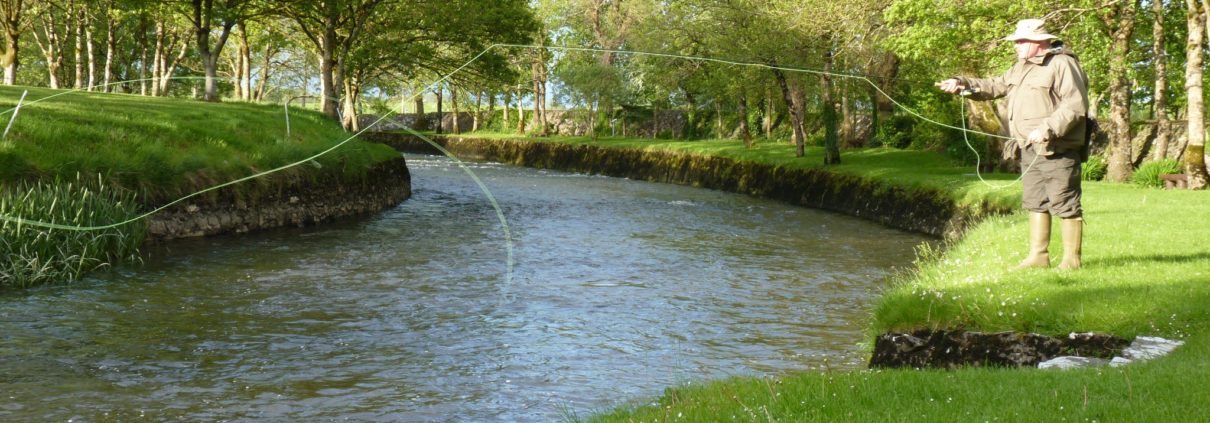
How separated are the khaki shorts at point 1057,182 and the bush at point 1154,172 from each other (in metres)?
12.9

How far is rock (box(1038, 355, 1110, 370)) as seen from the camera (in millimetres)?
6681

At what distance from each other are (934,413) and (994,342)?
3.04 m

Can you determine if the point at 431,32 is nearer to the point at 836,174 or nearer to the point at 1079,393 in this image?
the point at 836,174

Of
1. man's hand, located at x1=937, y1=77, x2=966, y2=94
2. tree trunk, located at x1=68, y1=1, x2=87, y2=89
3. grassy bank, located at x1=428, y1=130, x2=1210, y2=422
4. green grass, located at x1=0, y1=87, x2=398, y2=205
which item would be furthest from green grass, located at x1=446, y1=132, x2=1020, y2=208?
tree trunk, located at x1=68, y1=1, x2=87, y2=89

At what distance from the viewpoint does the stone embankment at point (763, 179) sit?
71.2 feet

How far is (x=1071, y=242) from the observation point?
929cm

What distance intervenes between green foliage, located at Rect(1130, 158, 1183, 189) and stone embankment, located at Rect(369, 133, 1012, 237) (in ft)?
12.4

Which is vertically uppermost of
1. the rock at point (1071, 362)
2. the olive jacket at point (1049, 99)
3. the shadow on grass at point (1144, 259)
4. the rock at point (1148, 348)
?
the olive jacket at point (1049, 99)

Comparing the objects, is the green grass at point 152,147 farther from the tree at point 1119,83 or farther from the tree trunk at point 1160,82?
the tree trunk at point 1160,82

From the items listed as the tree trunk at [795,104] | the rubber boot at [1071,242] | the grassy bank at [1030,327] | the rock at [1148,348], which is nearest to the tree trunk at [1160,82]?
the grassy bank at [1030,327]

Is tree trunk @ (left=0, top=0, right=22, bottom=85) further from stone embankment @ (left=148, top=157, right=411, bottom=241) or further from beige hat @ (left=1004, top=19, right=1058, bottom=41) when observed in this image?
beige hat @ (left=1004, top=19, right=1058, bottom=41)

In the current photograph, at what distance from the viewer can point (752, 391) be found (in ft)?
20.0

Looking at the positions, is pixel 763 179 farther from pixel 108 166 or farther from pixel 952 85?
pixel 952 85

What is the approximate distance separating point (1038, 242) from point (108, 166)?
42.9 feet
